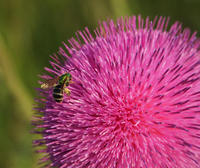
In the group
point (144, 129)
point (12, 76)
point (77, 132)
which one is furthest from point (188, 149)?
point (12, 76)

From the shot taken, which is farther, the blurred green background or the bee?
the blurred green background

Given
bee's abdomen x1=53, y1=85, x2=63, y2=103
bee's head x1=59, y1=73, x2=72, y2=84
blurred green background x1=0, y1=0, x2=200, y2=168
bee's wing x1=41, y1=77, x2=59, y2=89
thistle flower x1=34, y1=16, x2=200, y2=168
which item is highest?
blurred green background x1=0, y1=0, x2=200, y2=168

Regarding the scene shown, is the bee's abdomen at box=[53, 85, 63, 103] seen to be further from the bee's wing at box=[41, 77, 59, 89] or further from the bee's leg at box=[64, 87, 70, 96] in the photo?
the bee's wing at box=[41, 77, 59, 89]

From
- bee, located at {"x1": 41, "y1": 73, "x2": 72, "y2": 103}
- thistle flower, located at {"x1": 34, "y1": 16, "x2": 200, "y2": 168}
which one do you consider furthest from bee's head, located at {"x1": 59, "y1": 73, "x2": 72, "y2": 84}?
A: thistle flower, located at {"x1": 34, "y1": 16, "x2": 200, "y2": 168}

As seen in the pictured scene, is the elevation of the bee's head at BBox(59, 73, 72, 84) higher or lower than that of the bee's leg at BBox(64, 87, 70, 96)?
higher

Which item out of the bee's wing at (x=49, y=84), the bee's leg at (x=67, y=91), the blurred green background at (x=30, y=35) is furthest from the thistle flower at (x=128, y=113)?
the blurred green background at (x=30, y=35)

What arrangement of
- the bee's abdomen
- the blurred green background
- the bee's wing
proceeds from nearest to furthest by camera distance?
the bee's abdomen → the bee's wing → the blurred green background

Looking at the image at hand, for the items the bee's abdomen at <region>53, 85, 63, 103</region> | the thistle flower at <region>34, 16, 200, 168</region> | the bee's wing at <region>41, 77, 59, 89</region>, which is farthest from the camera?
the bee's wing at <region>41, 77, 59, 89</region>

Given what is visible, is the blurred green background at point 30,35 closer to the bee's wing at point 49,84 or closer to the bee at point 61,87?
the bee's wing at point 49,84
